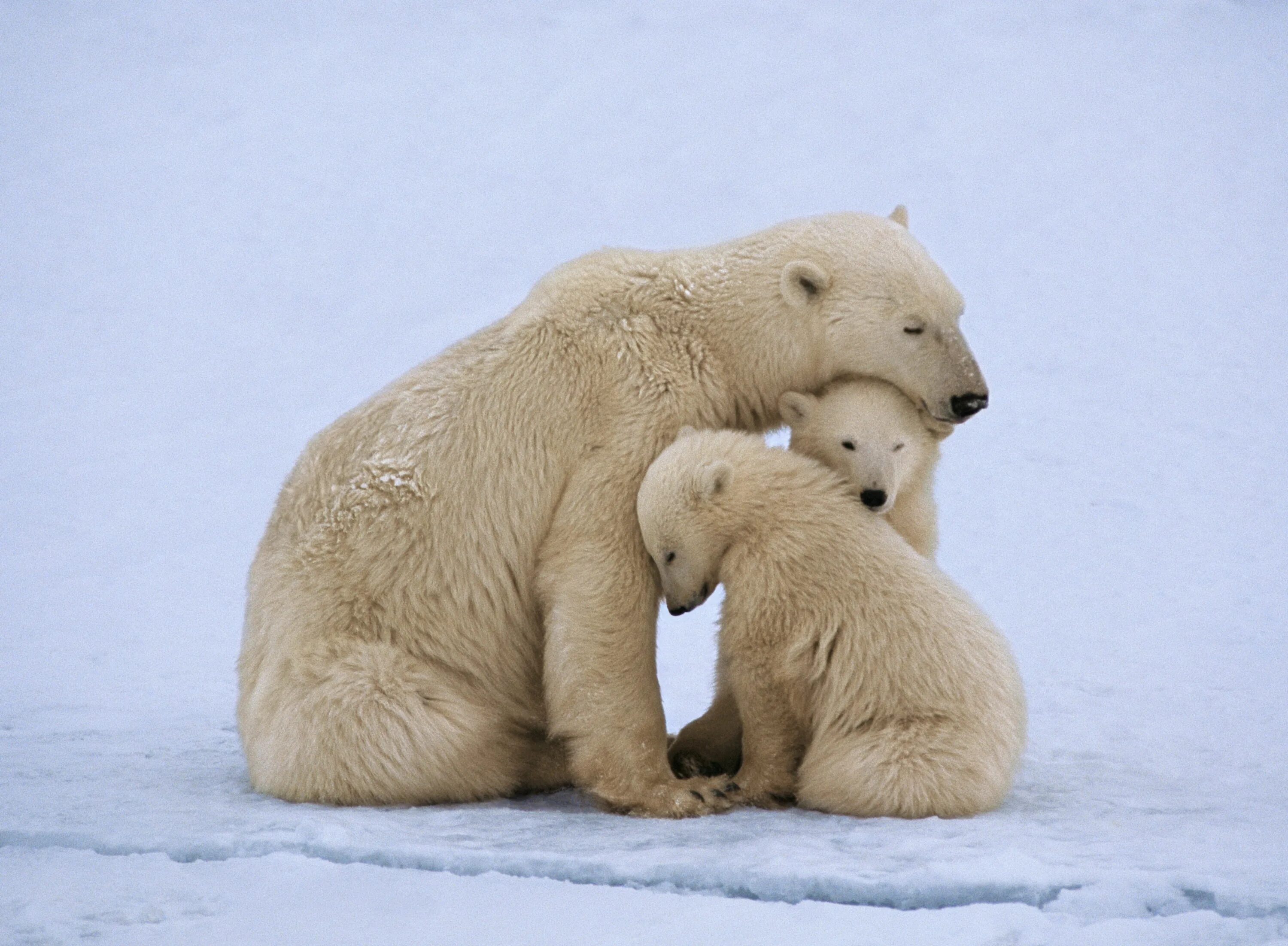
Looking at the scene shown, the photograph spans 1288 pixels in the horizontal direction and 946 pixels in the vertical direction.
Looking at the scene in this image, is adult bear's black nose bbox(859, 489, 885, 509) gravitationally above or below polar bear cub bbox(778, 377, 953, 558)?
below

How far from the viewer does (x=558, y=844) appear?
4352 millimetres

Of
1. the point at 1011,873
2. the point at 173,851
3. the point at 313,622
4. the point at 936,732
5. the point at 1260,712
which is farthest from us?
the point at 1260,712

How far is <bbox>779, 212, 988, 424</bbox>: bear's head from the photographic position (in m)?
5.03

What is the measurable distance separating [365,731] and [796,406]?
1.75 m

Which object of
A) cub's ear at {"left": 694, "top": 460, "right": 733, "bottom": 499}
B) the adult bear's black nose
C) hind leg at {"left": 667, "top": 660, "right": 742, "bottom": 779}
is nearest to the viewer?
cub's ear at {"left": 694, "top": 460, "right": 733, "bottom": 499}

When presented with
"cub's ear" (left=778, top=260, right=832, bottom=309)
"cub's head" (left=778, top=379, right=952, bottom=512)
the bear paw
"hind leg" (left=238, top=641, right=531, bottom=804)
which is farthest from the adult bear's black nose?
"hind leg" (left=238, top=641, right=531, bottom=804)

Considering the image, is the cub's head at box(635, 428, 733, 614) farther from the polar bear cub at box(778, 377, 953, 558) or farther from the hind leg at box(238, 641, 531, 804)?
the hind leg at box(238, 641, 531, 804)

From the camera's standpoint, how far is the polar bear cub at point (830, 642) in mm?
4617

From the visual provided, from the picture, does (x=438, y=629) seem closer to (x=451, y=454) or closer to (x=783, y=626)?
(x=451, y=454)

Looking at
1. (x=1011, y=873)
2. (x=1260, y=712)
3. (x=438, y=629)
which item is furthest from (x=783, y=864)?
(x=1260, y=712)

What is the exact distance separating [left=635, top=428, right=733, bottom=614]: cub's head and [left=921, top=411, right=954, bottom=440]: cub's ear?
74cm

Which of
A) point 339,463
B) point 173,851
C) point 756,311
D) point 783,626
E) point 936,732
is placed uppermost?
point 756,311

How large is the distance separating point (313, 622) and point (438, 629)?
40 cm

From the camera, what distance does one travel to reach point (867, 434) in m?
5.05
